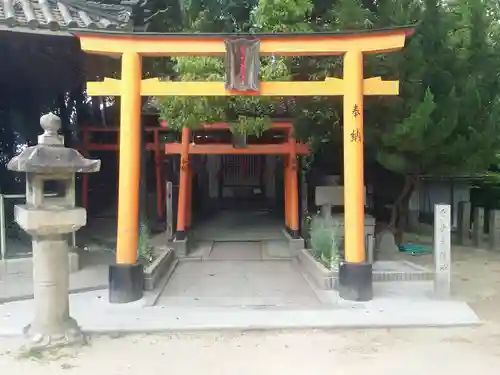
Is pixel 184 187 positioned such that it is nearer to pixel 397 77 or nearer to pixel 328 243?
pixel 328 243

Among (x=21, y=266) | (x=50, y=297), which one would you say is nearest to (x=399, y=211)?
(x=21, y=266)

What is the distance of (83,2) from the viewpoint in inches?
336

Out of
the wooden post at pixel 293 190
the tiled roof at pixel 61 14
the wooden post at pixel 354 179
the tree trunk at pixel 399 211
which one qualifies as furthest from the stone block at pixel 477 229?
the tiled roof at pixel 61 14

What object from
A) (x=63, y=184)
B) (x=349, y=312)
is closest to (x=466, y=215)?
(x=349, y=312)

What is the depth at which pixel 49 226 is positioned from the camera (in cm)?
556

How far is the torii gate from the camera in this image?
23.4 feet

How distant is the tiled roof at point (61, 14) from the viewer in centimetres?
722

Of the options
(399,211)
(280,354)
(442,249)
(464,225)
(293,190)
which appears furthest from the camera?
(464,225)

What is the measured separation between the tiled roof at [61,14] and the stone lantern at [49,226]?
218 centimetres

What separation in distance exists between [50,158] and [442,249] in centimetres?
488

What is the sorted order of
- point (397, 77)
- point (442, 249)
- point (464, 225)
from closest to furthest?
point (442, 249) → point (397, 77) → point (464, 225)

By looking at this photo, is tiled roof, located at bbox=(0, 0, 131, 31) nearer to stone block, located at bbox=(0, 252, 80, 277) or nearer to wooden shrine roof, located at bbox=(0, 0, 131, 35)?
wooden shrine roof, located at bbox=(0, 0, 131, 35)

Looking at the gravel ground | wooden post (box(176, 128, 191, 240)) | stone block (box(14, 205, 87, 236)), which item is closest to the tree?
the gravel ground

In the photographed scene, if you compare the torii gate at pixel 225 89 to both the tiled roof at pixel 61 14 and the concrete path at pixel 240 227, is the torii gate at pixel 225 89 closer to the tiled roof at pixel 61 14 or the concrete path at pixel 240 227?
the tiled roof at pixel 61 14
